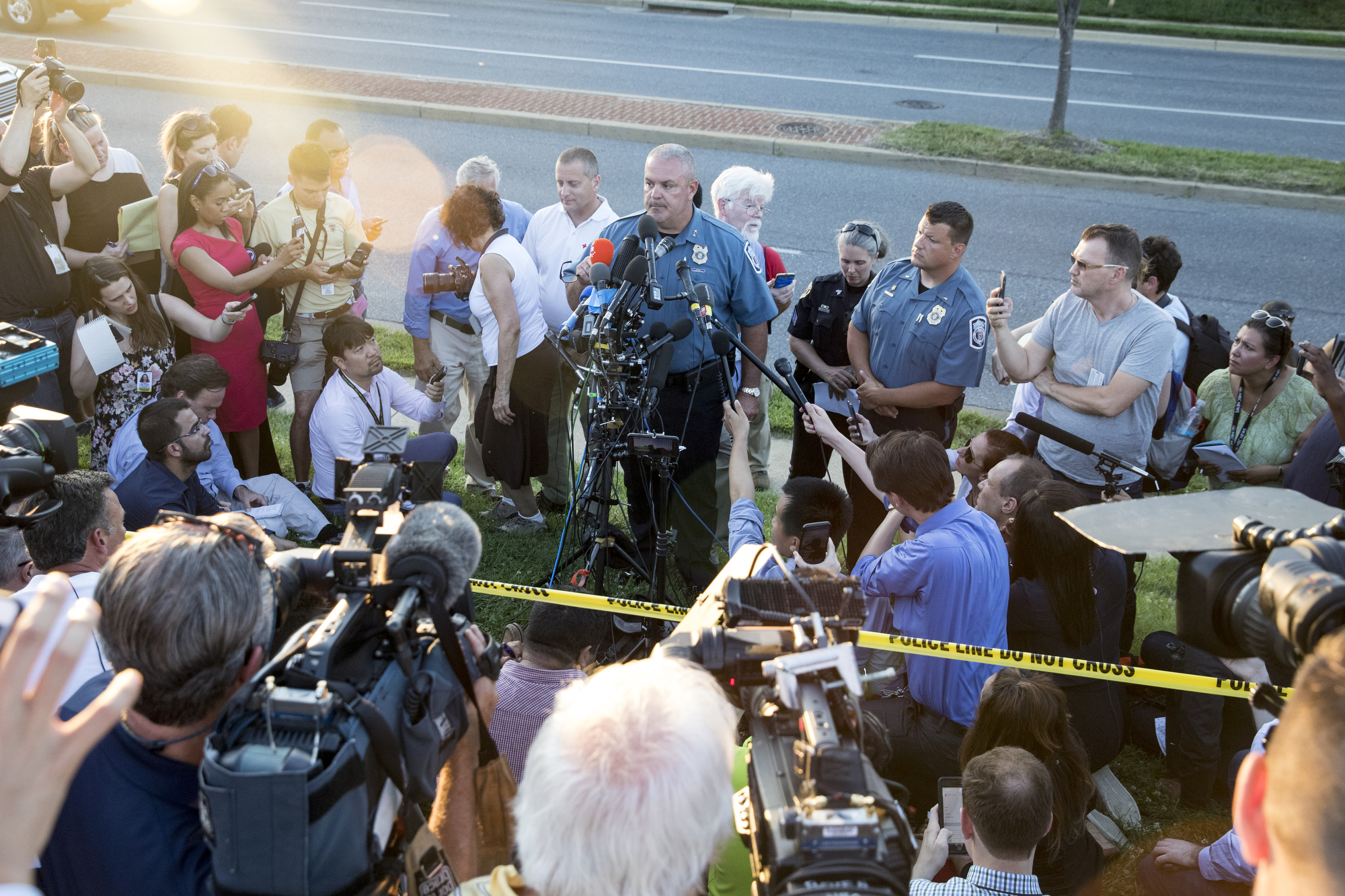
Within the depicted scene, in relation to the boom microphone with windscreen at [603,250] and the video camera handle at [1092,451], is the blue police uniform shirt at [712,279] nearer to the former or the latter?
the boom microphone with windscreen at [603,250]

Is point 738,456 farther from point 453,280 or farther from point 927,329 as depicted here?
point 453,280

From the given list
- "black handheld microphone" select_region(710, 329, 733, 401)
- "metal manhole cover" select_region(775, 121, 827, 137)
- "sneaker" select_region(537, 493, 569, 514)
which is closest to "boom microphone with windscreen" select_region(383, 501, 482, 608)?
"black handheld microphone" select_region(710, 329, 733, 401)

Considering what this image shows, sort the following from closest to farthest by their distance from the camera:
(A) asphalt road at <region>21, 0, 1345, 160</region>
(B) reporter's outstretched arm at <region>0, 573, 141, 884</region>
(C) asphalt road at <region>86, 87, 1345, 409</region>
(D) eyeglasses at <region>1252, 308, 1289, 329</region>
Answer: (B) reporter's outstretched arm at <region>0, 573, 141, 884</region> → (D) eyeglasses at <region>1252, 308, 1289, 329</region> → (C) asphalt road at <region>86, 87, 1345, 409</region> → (A) asphalt road at <region>21, 0, 1345, 160</region>

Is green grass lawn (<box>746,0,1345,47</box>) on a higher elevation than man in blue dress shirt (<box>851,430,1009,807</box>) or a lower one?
higher

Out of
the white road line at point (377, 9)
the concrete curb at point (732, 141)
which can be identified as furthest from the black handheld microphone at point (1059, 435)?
the white road line at point (377, 9)

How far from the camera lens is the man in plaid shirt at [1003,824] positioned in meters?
2.62

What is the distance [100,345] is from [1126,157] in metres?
11.1

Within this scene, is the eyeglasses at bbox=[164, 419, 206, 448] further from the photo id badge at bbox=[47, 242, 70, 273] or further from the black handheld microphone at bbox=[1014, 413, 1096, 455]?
the black handheld microphone at bbox=[1014, 413, 1096, 455]

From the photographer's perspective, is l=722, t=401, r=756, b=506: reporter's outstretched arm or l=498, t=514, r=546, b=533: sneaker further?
l=498, t=514, r=546, b=533: sneaker

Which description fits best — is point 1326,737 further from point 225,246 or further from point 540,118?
point 540,118

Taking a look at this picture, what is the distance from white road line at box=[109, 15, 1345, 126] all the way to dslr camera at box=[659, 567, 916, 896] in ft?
46.8

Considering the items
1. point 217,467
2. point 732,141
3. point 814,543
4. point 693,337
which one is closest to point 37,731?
point 814,543

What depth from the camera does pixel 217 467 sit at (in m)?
5.18

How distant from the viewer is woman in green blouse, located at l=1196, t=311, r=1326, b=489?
189 inches
